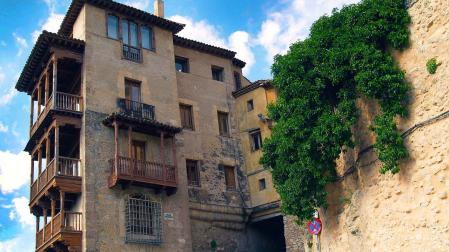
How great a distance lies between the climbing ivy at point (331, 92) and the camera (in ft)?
66.9

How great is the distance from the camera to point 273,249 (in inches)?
1351

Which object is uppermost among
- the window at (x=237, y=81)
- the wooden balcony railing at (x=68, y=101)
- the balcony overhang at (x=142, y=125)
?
the window at (x=237, y=81)

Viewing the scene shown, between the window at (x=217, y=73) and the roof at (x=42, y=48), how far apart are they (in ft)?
31.8

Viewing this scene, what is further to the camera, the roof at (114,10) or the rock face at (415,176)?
the roof at (114,10)

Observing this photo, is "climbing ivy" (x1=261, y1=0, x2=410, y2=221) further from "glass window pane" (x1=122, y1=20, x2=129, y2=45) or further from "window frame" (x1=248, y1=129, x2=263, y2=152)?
"glass window pane" (x1=122, y1=20, x2=129, y2=45)

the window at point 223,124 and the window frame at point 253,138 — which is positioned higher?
the window at point 223,124

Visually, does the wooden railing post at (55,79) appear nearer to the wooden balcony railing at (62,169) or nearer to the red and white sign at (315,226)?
the wooden balcony railing at (62,169)

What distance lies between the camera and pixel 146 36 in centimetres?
3167

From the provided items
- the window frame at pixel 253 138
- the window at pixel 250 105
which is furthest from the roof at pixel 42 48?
the window frame at pixel 253 138

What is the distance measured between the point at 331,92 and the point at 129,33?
1282 cm

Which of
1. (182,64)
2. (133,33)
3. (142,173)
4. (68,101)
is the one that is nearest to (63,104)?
(68,101)

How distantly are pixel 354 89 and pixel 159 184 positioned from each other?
1069 centimetres

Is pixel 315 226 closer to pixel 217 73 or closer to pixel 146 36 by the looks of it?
pixel 146 36

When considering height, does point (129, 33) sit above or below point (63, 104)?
above
